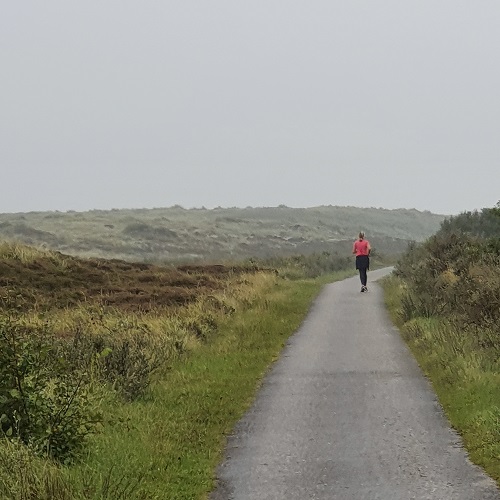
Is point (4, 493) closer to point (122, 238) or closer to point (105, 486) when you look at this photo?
point (105, 486)

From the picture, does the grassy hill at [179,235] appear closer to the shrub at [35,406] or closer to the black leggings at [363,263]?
the black leggings at [363,263]

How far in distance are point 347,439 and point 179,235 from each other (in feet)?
249

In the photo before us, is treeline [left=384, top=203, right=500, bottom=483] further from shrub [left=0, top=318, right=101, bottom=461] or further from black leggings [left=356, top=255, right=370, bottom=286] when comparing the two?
shrub [left=0, top=318, right=101, bottom=461]

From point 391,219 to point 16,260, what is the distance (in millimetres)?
139047

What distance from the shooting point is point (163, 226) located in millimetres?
89188

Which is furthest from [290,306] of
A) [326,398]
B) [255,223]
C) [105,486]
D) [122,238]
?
[255,223]

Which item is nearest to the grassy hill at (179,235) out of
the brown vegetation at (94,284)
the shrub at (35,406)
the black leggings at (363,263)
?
the brown vegetation at (94,284)

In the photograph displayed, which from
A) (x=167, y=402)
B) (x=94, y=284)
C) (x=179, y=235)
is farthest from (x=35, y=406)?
(x=179, y=235)

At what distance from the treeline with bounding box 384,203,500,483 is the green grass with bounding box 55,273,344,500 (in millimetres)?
2506

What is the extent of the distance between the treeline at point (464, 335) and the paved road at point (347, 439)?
217 millimetres

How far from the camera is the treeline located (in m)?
8.21

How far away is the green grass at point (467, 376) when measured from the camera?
7641mm

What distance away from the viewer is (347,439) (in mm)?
7992

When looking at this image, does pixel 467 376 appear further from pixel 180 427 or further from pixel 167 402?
pixel 180 427
